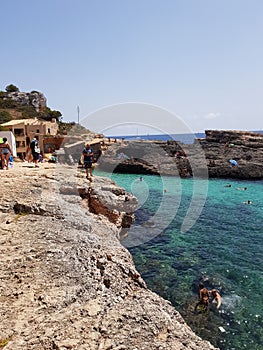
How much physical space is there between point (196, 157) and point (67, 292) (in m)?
43.9

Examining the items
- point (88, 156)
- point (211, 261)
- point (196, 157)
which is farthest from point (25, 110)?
point (211, 261)

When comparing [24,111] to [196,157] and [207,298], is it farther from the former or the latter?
[207,298]

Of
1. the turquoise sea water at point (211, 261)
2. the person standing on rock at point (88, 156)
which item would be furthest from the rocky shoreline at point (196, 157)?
the person standing on rock at point (88, 156)

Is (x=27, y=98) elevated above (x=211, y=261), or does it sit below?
above

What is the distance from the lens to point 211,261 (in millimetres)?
13141

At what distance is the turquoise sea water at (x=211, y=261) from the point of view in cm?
872

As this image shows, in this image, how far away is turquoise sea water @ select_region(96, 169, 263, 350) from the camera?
28.6ft

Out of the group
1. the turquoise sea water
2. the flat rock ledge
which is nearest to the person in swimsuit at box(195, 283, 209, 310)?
the turquoise sea water

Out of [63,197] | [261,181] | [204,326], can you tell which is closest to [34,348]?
[204,326]

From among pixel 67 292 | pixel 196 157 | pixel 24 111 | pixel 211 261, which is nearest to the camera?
pixel 67 292

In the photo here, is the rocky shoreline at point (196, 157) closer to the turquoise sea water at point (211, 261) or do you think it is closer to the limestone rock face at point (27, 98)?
the turquoise sea water at point (211, 261)

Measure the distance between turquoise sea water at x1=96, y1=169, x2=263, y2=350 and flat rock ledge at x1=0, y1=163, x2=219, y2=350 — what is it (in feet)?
10.4

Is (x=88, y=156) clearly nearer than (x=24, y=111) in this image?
Yes

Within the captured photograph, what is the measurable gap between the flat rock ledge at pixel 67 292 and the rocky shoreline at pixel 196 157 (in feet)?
117
